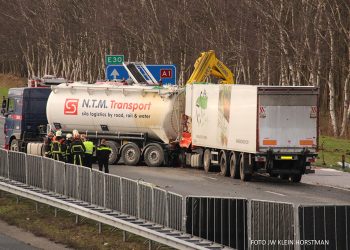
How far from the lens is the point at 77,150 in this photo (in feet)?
103

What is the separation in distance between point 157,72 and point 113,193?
25.2 metres

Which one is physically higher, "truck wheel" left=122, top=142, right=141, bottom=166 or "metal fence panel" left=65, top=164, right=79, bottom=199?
"truck wheel" left=122, top=142, right=141, bottom=166

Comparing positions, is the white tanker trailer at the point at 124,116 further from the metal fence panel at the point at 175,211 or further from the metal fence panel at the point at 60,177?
the metal fence panel at the point at 175,211

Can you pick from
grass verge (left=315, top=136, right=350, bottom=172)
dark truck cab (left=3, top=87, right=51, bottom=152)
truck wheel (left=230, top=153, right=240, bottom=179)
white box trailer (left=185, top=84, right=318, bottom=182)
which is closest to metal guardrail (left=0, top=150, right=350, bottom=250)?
white box trailer (left=185, top=84, right=318, bottom=182)

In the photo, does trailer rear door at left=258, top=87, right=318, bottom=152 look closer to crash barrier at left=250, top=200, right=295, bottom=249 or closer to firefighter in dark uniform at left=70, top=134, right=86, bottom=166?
firefighter in dark uniform at left=70, top=134, right=86, bottom=166

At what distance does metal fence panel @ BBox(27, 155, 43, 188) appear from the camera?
26.6m

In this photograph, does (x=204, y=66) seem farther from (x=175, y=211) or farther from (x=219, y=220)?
(x=219, y=220)

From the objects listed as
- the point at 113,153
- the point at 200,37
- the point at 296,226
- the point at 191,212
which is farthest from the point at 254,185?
the point at 200,37

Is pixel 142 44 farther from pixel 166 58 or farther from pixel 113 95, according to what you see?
pixel 113 95

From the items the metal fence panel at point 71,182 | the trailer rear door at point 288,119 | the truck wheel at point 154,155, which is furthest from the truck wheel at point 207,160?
the metal fence panel at point 71,182

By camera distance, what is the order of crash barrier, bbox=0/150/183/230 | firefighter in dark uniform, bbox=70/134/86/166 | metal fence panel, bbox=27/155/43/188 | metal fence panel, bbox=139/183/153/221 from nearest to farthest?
crash barrier, bbox=0/150/183/230
metal fence panel, bbox=139/183/153/221
metal fence panel, bbox=27/155/43/188
firefighter in dark uniform, bbox=70/134/86/166

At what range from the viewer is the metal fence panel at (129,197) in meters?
21.4

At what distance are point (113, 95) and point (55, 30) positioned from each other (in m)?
69.6

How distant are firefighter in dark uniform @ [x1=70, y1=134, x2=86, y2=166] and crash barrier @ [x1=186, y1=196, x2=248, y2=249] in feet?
41.3
